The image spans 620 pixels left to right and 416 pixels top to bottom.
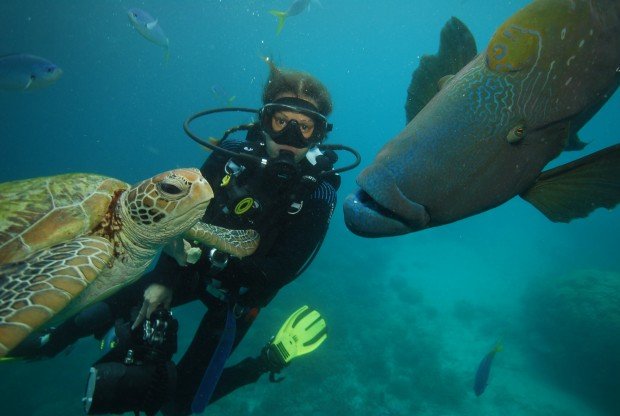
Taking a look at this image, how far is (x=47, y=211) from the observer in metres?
2.56

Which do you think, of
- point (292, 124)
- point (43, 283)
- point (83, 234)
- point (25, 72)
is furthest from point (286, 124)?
point (25, 72)

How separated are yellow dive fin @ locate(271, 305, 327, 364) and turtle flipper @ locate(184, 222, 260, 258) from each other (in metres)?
2.56

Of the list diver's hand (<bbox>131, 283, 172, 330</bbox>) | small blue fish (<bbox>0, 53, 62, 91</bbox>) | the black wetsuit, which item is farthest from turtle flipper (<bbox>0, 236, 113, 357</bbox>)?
small blue fish (<bbox>0, 53, 62, 91</bbox>)

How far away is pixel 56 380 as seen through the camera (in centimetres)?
927

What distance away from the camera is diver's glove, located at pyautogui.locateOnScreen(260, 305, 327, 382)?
4.68 meters

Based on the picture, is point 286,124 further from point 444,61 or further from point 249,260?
point 444,61

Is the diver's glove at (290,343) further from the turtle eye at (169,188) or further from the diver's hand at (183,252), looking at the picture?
the turtle eye at (169,188)

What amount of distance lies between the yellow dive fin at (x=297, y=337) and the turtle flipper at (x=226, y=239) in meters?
2.56

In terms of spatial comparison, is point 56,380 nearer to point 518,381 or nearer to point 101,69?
point 518,381

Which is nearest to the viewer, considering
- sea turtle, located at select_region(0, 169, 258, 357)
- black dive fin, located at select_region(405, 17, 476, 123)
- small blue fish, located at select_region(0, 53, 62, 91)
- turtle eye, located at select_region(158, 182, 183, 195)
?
black dive fin, located at select_region(405, 17, 476, 123)

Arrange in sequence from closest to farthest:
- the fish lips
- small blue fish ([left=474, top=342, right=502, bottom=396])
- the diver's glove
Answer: the fish lips → the diver's glove → small blue fish ([left=474, top=342, right=502, bottom=396])

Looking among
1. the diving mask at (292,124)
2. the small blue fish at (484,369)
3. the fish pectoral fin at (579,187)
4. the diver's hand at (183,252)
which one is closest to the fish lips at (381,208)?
the fish pectoral fin at (579,187)

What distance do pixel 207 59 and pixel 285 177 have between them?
92236 millimetres

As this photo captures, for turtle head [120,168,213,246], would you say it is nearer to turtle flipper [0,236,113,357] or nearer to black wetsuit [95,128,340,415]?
turtle flipper [0,236,113,357]
